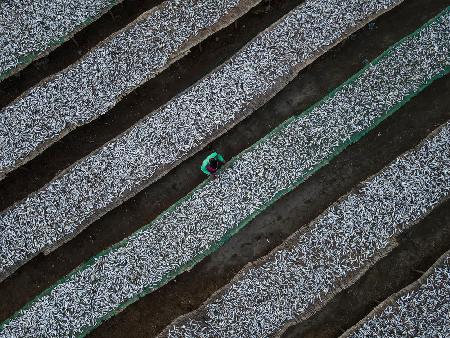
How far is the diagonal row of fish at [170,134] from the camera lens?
14.7 meters

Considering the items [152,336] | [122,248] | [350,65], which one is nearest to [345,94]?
[350,65]

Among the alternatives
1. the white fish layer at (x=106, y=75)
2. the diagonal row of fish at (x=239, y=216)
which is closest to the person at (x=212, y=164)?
the diagonal row of fish at (x=239, y=216)

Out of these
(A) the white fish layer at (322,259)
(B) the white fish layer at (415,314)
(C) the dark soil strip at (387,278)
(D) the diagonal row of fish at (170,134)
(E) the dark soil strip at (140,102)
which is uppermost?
(E) the dark soil strip at (140,102)

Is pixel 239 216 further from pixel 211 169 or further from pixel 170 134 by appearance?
pixel 170 134

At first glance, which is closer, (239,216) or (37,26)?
(239,216)

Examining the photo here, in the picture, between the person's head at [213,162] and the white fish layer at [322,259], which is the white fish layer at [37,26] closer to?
the person's head at [213,162]

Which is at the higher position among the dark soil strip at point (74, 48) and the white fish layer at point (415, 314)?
the dark soil strip at point (74, 48)

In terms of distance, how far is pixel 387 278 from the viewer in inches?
607

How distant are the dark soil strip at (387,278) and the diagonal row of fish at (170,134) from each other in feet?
13.3

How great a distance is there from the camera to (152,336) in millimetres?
15445

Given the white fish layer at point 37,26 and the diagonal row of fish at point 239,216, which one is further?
the white fish layer at point 37,26

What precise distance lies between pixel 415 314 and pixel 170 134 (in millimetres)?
7973

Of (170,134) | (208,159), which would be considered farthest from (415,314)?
(170,134)

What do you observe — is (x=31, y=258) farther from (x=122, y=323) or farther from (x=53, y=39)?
(x=53, y=39)
